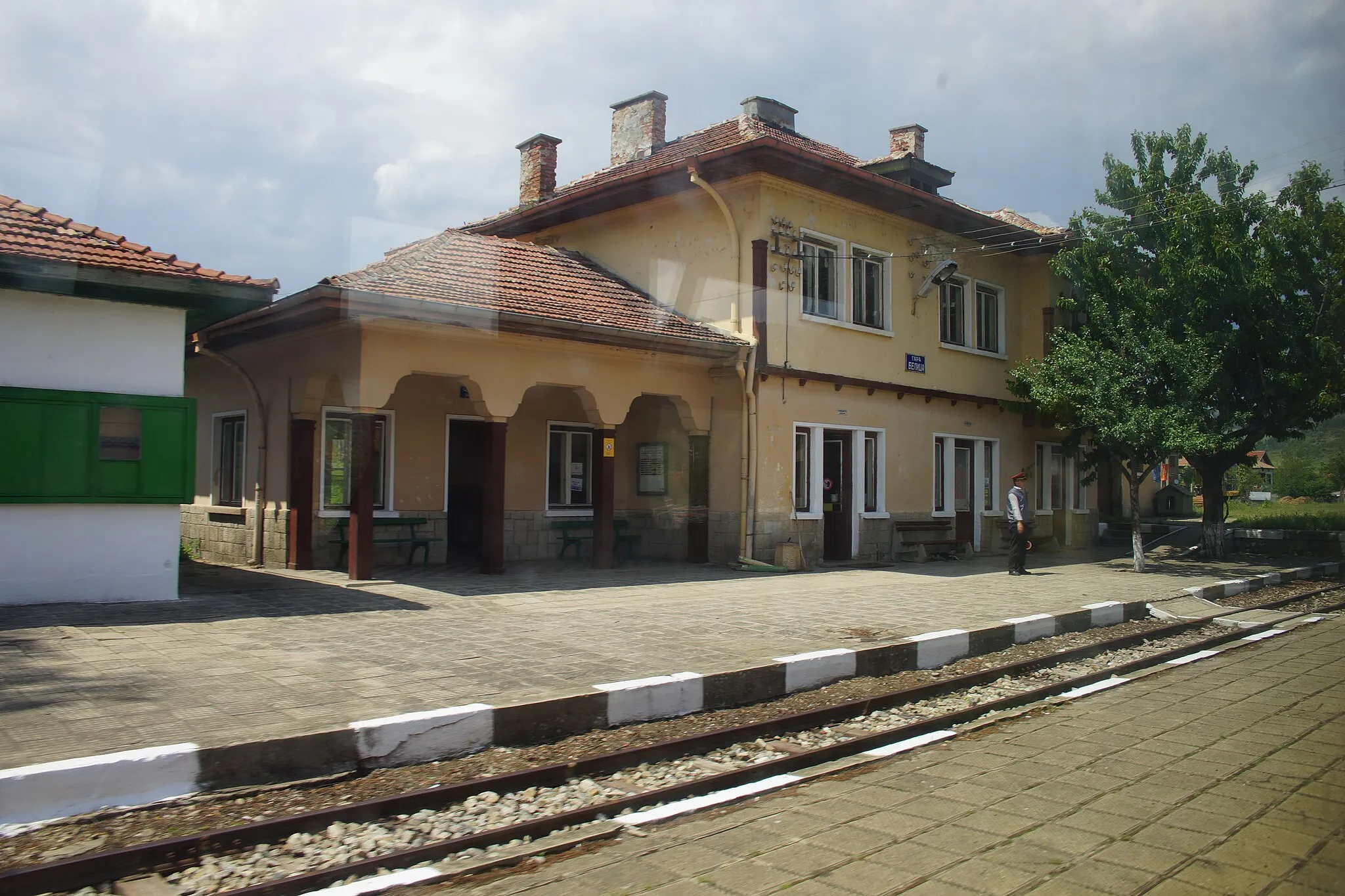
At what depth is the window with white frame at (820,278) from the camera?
16.4 meters

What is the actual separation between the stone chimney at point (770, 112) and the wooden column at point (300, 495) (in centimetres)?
1094

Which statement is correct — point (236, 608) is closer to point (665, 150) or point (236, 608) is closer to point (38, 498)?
point (38, 498)

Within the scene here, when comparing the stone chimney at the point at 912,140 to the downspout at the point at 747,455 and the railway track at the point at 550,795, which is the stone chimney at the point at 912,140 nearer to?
the downspout at the point at 747,455

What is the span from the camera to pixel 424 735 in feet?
18.0

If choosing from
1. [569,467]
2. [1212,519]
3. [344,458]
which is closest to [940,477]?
[1212,519]

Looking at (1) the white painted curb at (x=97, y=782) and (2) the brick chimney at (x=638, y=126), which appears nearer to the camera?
(1) the white painted curb at (x=97, y=782)

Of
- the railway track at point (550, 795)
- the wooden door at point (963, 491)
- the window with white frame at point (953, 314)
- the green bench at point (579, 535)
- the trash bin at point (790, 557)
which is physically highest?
the window with white frame at point (953, 314)

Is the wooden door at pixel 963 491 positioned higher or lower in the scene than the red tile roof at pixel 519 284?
lower

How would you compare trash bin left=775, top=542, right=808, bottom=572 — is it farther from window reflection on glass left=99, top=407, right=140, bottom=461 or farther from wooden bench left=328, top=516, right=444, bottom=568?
window reflection on glass left=99, top=407, right=140, bottom=461

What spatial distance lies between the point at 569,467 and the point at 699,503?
2246mm

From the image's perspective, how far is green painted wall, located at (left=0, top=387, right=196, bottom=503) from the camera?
935 cm

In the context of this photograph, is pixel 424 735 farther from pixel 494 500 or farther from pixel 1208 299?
pixel 1208 299

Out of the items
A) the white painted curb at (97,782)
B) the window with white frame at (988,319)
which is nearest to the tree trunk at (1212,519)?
the window with white frame at (988,319)

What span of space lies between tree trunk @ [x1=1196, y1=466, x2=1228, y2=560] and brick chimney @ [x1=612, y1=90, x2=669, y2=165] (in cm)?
1246
